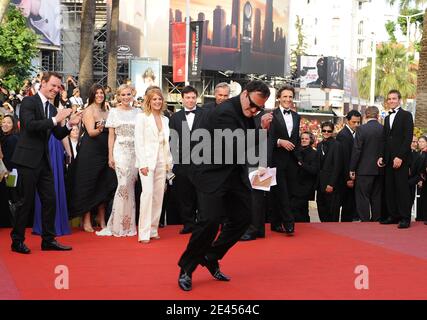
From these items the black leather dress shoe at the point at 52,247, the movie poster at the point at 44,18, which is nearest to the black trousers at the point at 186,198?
the black leather dress shoe at the point at 52,247

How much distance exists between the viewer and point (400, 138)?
11.5 m

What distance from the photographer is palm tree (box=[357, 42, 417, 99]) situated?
6569 cm

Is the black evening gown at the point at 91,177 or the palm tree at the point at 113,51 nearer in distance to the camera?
the black evening gown at the point at 91,177

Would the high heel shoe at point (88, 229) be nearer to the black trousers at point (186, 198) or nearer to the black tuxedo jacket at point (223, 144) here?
the black trousers at point (186, 198)

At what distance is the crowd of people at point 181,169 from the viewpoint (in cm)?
730

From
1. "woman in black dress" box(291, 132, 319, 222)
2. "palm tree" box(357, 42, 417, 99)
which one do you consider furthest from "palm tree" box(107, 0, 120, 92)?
"palm tree" box(357, 42, 417, 99)

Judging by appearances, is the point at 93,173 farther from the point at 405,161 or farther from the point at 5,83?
the point at 5,83

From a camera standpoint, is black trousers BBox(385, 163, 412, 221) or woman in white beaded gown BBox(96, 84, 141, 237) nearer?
woman in white beaded gown BBox(96, 84, 141, 237)

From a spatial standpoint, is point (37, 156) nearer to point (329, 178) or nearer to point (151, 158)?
point (151, 158)

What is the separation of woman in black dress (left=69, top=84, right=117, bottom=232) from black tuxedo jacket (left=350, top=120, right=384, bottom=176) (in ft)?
13.4

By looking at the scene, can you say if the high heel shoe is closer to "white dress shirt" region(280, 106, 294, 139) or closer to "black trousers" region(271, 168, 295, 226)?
"black trousers" region(271, 168, 295, 226)

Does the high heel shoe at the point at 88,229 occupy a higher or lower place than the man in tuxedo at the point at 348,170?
lower

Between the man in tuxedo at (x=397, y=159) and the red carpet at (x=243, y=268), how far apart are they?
2.19 feet
